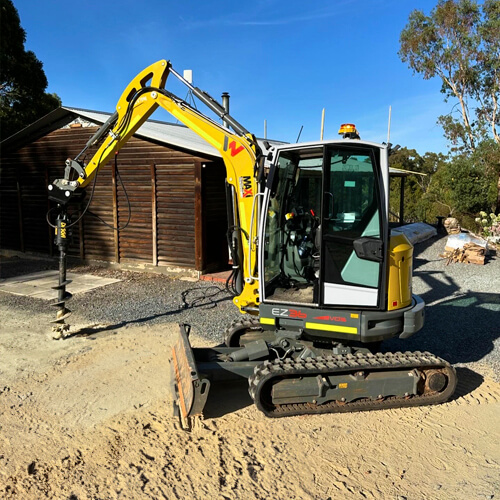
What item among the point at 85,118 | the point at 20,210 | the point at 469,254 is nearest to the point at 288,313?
the point at 85,118

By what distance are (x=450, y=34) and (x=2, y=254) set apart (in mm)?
23949

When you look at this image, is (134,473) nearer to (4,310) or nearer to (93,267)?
(4,310)

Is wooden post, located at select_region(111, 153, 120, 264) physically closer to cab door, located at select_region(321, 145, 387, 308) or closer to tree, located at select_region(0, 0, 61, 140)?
cab door, located at select_region(321, 145, 387, 308)

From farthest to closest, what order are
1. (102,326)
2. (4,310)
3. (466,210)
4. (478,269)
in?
(466,210) → (478,269) → (4,310) → (102,326)

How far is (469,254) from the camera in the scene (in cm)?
1236

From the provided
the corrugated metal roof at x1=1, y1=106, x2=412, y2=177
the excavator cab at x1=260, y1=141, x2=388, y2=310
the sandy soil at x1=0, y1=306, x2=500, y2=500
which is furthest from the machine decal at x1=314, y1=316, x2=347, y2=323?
the corrugated metal roof at x1=1, y1=106, x2=412, y2=177

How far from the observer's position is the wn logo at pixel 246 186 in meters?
4.84

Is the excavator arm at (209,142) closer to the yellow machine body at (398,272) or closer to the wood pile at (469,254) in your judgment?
the yellow machine body at (398,272)

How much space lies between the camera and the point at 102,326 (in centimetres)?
705

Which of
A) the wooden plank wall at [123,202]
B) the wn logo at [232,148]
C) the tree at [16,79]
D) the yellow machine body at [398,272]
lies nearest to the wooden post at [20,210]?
the wooden plank wall at [123,202]

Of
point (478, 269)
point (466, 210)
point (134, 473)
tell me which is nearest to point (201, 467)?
point (134, 473)

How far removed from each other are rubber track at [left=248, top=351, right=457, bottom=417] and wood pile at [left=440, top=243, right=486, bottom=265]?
8642mm

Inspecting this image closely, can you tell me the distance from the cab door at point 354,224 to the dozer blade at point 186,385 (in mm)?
1552

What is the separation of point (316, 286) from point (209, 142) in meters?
2.10
